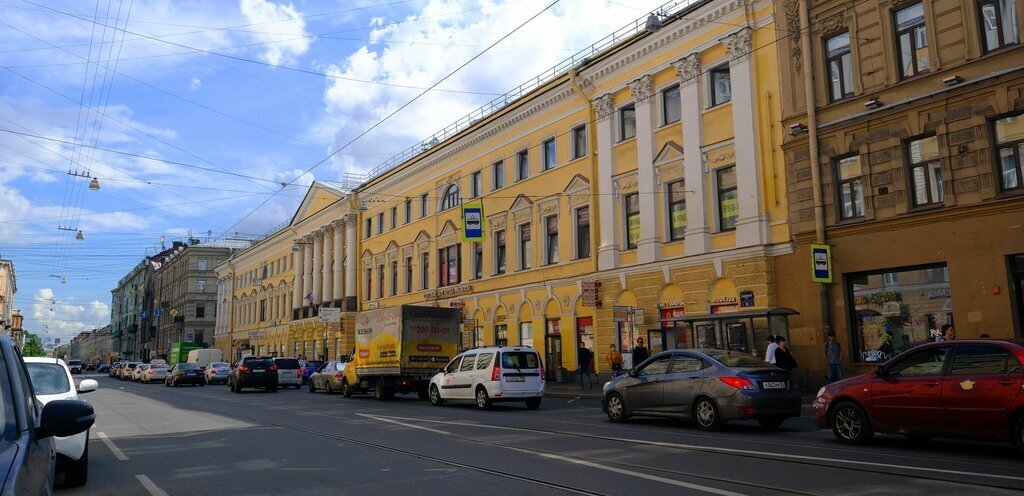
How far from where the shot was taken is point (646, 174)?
1097 inches

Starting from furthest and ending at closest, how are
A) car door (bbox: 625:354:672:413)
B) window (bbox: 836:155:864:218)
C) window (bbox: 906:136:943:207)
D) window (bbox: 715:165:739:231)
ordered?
window (bbox: 715:165:739:231)
window (bbox: 836:155:864:218)
window (bbox: 906:136:943:207)
car door (bbox: 625:354:672:413)

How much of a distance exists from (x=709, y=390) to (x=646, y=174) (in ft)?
50.0

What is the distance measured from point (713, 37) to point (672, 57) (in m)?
1.98

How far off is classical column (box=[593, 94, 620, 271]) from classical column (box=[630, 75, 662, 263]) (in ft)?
5.14

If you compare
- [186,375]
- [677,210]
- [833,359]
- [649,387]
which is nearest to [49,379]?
[649,387]

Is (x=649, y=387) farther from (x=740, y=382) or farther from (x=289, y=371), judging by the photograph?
(x=289, y=371)

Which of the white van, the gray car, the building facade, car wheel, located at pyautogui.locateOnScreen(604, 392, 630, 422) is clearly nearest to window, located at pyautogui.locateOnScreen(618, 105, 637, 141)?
the building facade

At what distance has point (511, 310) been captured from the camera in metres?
36.1

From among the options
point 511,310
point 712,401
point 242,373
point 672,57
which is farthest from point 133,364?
point 712,401

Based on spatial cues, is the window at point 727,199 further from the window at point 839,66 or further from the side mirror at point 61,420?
the side mirror at point 61,420

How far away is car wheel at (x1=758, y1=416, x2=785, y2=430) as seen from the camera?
44.8 ft

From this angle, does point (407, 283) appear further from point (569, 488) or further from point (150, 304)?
point (150, 304)

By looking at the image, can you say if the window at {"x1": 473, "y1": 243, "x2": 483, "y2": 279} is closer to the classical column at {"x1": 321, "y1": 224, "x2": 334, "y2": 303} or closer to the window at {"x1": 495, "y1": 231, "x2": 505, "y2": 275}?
the window at {"x1": 495, "y1": 231, "x2": 505, "y2": 275}

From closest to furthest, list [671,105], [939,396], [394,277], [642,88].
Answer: [939,396], [671,105], [642,88], [394,277]
